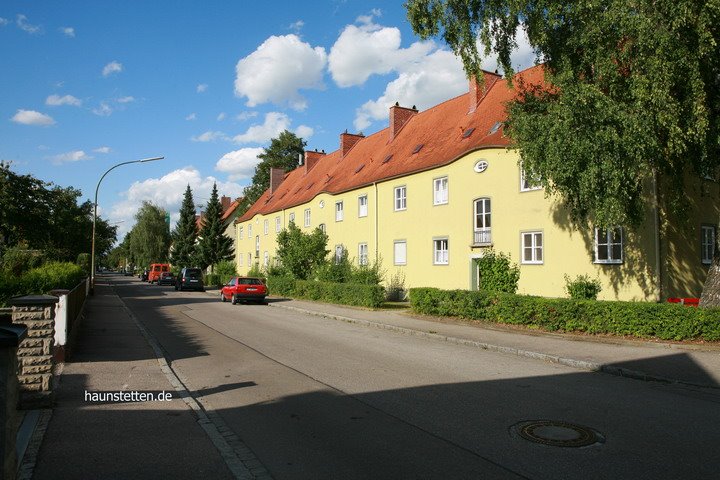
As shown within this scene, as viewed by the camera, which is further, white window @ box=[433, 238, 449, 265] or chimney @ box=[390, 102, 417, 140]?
chimney @ box=[390, 102, 417, 140]

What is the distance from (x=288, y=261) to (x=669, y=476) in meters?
27.9

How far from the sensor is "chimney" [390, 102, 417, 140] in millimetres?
34656

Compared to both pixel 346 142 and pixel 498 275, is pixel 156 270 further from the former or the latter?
pixel 498 275

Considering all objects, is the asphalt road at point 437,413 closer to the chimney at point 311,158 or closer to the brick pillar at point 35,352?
the brick pillar at point 35,352

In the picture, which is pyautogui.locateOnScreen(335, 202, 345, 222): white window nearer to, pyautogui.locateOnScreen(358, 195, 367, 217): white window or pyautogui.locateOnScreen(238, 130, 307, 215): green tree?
pyautogui.locateOnScreen(358, 195, 367, 217): white window

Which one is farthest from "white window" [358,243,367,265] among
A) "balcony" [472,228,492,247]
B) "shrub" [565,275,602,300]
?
"shrub" [565,275,602,300]

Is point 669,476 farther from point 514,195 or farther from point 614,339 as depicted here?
point 514,195

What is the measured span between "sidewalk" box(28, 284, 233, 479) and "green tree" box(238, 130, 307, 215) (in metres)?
55.4

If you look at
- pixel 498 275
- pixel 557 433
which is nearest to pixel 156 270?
pixel 498 275

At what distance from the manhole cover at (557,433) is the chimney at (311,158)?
42523 mm

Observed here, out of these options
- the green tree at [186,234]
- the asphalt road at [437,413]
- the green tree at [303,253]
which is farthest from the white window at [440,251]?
the green tree at [186,234]

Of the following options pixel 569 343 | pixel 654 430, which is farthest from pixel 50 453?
pixel 569 343

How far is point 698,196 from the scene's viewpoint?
19.7m

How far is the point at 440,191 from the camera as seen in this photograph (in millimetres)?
25734
